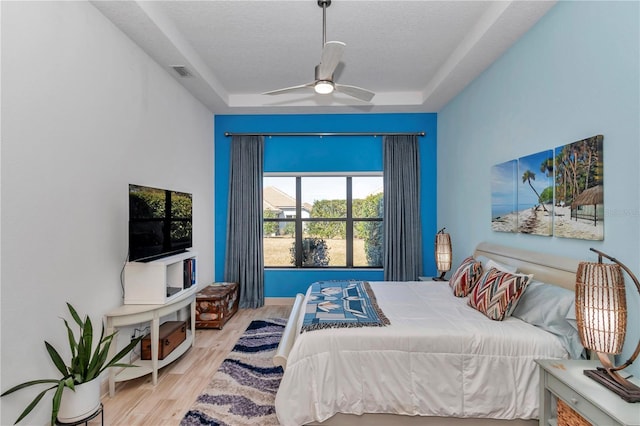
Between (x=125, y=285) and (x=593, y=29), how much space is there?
3.81m

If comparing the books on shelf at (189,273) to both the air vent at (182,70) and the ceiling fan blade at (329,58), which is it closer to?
the air vent at (182,70)

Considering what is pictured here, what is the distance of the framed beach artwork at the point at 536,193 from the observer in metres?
2.39

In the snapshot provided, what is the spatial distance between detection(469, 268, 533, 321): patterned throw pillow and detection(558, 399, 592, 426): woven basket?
0.62m

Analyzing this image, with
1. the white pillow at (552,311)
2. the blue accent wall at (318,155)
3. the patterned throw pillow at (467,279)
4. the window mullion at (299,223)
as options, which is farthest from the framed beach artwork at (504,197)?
the window mullion at (299,223)

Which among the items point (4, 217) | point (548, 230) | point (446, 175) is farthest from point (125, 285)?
point (446, 175)

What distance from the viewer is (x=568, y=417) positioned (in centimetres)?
161

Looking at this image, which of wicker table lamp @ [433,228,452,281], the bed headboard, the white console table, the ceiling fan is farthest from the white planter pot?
wicker table lamp @ [433,228,452,281]

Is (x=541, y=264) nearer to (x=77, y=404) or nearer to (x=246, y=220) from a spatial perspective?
(x=77, y=404)

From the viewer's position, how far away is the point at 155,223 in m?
2.74

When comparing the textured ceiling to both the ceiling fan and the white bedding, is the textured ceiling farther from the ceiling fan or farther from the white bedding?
the white bedding

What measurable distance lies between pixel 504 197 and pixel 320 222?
2687mm

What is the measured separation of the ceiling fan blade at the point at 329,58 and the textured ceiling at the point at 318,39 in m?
0.58

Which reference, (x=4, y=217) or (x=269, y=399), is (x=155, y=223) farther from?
(x=269, y=399)

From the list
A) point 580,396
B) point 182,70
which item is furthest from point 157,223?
point 580,396
